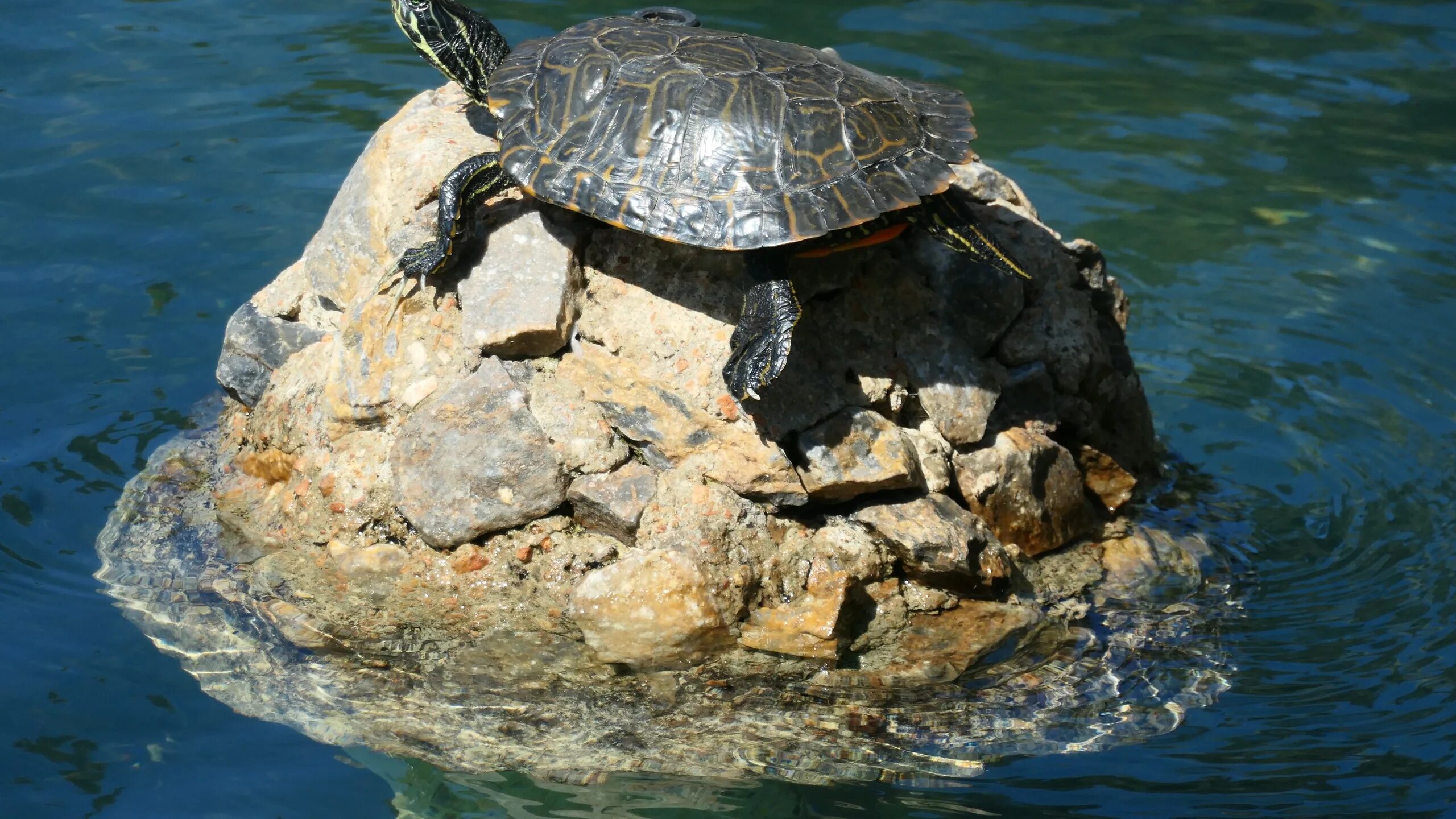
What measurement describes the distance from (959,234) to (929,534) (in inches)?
35.4

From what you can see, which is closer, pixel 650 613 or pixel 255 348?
pixel 650 613

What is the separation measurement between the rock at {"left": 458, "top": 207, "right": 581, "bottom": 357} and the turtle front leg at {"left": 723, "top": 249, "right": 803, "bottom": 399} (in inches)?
20.5

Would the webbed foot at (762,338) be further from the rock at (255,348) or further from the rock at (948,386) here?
the rock at (255,348)

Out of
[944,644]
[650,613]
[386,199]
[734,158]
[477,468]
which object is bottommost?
[944,644]

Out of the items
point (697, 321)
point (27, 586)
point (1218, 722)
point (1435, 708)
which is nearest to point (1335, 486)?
point (1435, 708)

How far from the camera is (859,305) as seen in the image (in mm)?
3725

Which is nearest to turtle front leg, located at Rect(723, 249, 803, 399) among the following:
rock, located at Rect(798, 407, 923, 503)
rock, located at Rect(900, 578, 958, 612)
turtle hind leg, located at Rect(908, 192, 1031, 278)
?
rock, located at Rect(798, 407, 923, 503)

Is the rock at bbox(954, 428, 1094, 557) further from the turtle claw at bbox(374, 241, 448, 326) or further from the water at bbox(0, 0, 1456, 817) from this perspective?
the turtle claw at bbox(374, 241, 448, 326)

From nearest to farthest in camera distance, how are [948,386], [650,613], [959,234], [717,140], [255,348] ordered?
1. [650,613]
2. [717,140]
3. [959,234]
4. [948,386]
5. [255,348]

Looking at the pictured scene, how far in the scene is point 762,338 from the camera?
3350 mm

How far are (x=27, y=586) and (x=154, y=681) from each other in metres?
0.69

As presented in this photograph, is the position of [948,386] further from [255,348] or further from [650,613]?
[255,348]

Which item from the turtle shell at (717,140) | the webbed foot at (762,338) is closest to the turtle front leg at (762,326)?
the webbed foot at (762,338)

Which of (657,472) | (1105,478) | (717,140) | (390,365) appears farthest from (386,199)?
(1105,478)
